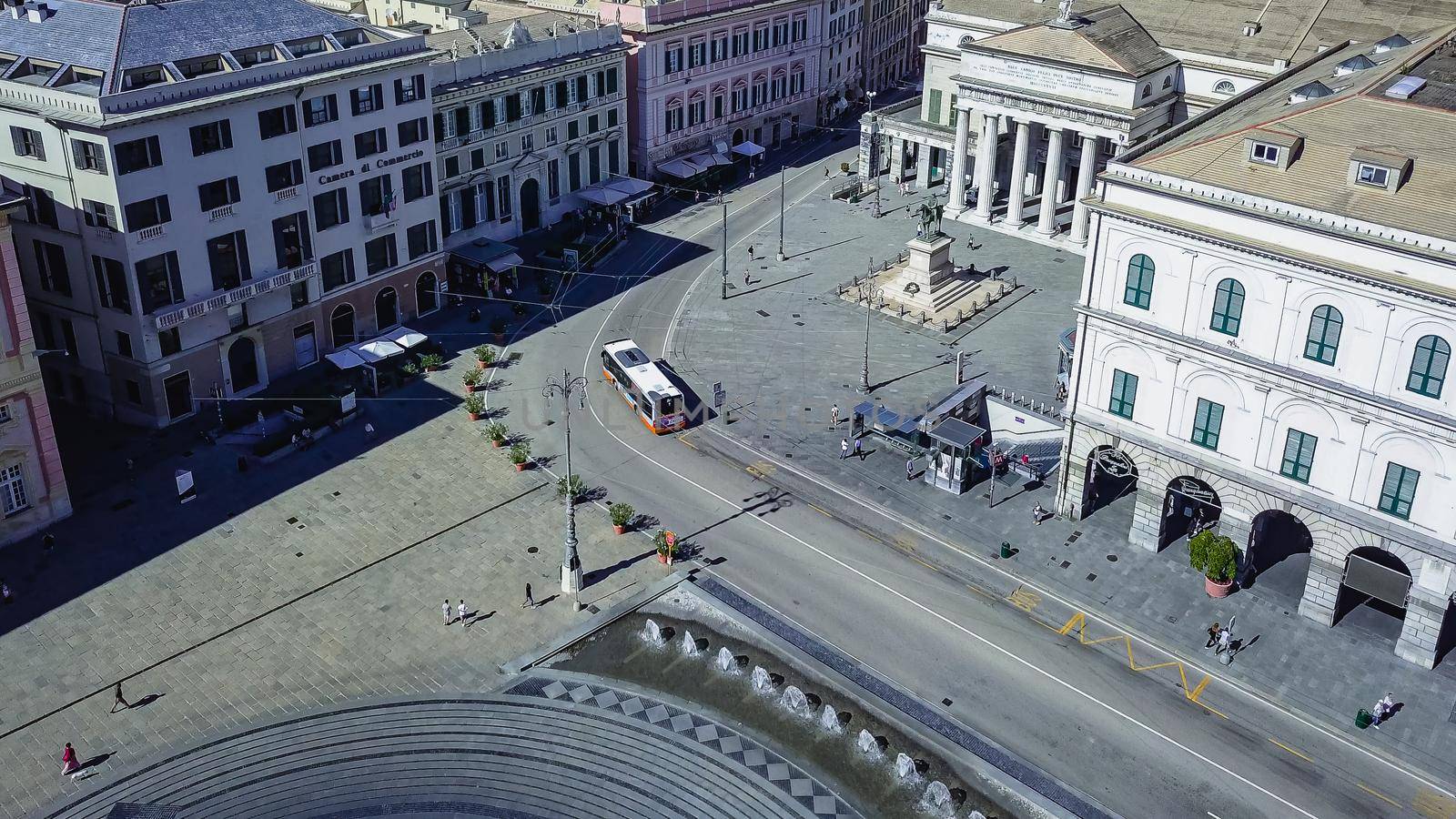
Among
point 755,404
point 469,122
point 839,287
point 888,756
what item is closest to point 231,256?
point 469,122

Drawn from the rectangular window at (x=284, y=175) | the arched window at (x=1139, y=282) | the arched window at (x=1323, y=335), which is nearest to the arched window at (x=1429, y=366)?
the arched window at (x=1323, y=335)

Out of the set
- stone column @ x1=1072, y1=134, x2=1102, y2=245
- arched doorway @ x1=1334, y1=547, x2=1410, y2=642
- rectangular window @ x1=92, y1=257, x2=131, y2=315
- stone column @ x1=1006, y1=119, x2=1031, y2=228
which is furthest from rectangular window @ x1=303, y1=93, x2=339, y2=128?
arched doorway @ x1=1334, y1=547, x2=1410, y2=642

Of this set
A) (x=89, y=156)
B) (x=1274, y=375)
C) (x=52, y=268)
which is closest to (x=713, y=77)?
(x=89, y=156)

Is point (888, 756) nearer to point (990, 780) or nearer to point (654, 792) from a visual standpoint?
point (990, 780)

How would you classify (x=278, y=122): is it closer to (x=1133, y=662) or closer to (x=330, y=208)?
(x=330, y=208)

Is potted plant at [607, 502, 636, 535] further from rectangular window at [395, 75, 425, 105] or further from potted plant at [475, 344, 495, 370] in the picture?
rectangular window at [395, 75, 425, 105]

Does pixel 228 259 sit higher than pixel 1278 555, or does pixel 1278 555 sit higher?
pixel 228 259
